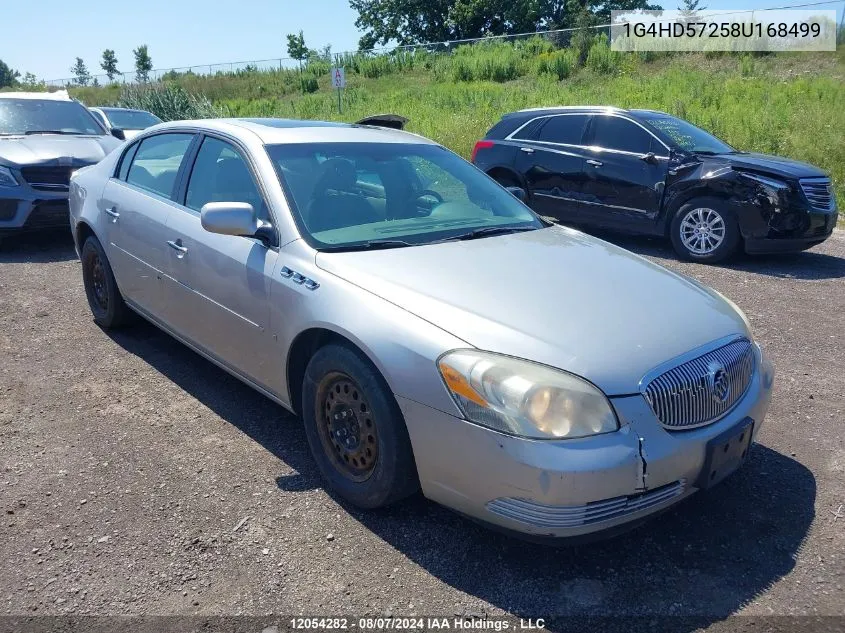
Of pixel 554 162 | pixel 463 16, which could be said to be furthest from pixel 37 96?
pixel 463 16

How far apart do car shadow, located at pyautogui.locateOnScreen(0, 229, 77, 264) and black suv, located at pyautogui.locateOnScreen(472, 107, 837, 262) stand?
5435 millimetres

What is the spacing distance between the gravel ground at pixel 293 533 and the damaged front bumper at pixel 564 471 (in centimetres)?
29

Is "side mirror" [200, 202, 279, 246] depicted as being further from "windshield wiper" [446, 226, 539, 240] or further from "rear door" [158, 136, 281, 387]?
"windshield wiper" [446, 226, 539, 240]

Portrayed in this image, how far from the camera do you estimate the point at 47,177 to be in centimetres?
785

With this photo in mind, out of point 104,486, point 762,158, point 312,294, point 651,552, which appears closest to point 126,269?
point 104,486

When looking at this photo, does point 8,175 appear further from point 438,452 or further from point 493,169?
point 438,452

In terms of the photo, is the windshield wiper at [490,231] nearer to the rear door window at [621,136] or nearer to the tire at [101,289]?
the tire at [101,289]

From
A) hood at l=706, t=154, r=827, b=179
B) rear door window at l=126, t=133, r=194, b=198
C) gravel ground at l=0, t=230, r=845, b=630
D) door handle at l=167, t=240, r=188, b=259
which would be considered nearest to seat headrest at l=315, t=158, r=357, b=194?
door handle at l=167, t=240, r=188, b=259

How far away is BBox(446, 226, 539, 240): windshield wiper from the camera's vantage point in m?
3.60

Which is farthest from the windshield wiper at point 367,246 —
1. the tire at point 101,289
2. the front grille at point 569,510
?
the tire at point 101,289

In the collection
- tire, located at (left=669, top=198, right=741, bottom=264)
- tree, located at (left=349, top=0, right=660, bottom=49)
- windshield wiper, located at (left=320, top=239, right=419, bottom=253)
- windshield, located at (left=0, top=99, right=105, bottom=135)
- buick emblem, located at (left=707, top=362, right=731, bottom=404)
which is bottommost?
tire, located at (left=669, top=198, right=741, bottom=264)

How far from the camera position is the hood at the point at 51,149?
7.84 meters

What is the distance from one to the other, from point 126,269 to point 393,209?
2099 mm

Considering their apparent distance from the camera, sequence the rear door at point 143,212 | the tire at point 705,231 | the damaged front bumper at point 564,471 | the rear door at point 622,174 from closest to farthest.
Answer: the damaged front bumper at point 564,471, the rear door at point 143,212, the tire at point 705,231, the rear door at point 622,174
